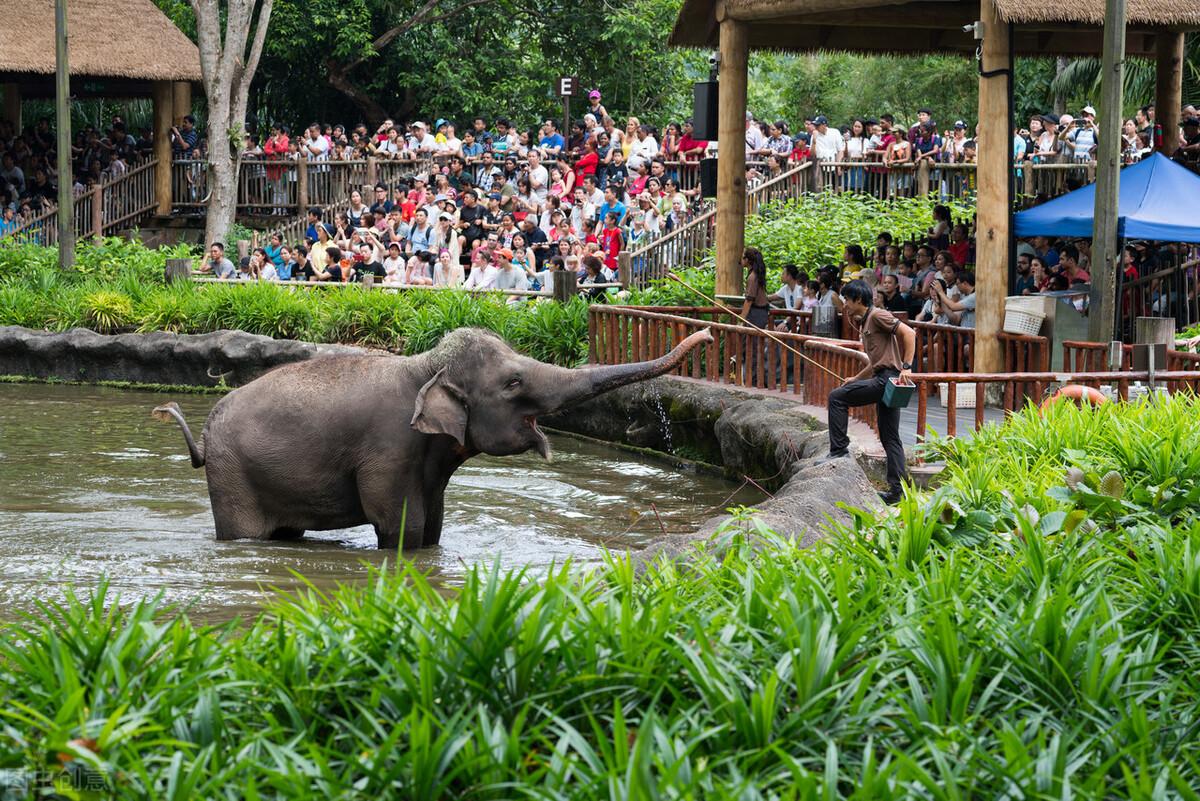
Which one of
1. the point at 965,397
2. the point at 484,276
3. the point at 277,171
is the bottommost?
the point at 965,397

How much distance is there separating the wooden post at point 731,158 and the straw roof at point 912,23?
33 cm

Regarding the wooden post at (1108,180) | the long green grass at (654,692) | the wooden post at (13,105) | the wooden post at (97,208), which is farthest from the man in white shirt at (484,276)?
the wooden post at (13,105)

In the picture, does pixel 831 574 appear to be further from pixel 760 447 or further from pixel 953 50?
pixel 953 50

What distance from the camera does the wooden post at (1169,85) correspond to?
17578 mm

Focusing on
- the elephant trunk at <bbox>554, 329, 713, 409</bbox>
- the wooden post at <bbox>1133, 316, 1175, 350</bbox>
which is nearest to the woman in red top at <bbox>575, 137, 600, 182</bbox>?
the wooden post at <bbox>1133, 316, 1175, 350</bbox>

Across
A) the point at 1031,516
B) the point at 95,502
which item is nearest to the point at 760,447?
the point at 95,502

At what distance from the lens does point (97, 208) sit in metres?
28.7

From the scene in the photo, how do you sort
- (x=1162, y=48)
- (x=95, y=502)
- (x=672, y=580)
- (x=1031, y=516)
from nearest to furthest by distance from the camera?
1. (x=672, y=580)
2. (x=1031, y=516)
3. (x=95, y=502)
4. (x=1162, y=48)

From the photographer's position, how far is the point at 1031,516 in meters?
6.71

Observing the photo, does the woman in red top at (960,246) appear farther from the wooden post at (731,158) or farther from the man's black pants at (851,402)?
the man's black pants at (851,402)

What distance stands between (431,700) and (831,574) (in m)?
1.92

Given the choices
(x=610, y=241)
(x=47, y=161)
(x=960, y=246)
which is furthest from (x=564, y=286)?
(x=47, y=161)

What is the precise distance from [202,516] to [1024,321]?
6973mm

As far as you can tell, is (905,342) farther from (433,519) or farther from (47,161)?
(47,161)
